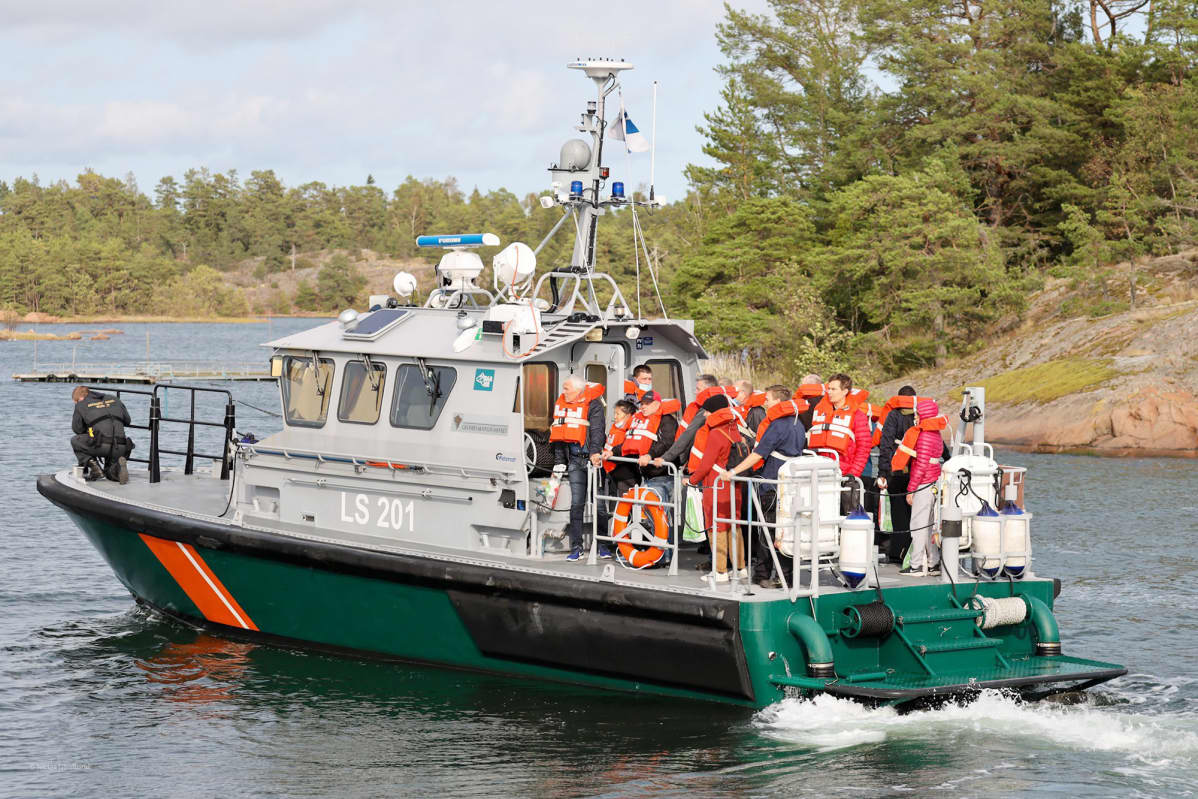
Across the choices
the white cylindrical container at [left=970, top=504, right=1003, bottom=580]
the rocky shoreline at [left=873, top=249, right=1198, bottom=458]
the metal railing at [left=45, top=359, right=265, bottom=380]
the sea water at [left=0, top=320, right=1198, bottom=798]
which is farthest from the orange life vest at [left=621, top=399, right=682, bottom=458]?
the metal railing at [left=45, top=359, right=265, bottom=380]

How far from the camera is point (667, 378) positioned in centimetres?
1064

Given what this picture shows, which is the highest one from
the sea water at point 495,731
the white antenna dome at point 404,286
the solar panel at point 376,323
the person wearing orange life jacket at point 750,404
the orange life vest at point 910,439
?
the white antenna dome at point 404,286

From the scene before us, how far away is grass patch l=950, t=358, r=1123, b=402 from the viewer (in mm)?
28391

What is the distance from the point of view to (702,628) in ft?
27.6

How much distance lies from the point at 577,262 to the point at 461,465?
1.87 m

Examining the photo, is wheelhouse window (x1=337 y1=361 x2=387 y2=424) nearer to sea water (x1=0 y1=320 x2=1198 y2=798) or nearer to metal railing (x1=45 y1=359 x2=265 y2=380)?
sea water (x1=0 y1=320 x2=1198 y2=798)

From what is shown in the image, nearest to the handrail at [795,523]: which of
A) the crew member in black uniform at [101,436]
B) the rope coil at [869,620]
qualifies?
the rope coil at [869,620]


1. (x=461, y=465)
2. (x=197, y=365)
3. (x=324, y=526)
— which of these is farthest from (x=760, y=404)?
(x=197, y=365)

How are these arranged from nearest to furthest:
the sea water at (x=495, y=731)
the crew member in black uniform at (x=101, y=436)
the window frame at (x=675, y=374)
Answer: the sea water at (x=495, y=731) < the window frame at (x=675, y=374) < the crew member in black uniform at (x=101, y=436)

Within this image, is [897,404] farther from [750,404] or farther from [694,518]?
[694,518]

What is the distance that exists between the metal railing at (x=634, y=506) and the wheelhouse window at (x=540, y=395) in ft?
1.98

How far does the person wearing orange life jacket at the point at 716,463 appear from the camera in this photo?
8773 millimetres

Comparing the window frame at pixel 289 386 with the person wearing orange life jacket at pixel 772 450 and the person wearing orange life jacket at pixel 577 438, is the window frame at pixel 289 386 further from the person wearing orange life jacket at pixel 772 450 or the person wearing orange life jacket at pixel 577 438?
the person wearing orange life jacket at pixel 772 450

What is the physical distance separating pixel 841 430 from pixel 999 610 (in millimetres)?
1629
